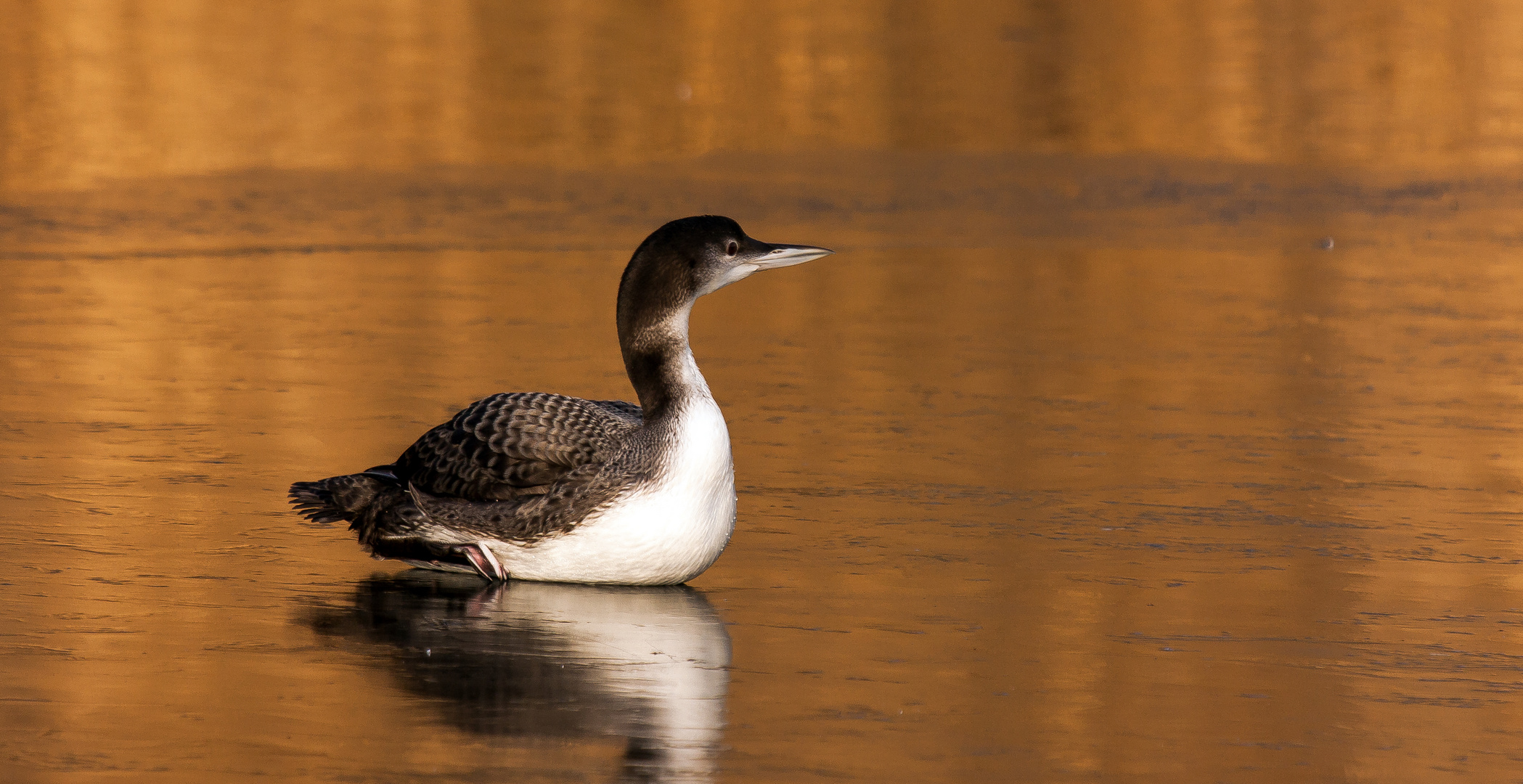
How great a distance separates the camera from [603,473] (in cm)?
670

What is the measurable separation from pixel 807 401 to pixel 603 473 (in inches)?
128

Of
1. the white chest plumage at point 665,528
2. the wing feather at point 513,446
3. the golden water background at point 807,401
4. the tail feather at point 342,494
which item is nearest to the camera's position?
the golden water background at point 807,401

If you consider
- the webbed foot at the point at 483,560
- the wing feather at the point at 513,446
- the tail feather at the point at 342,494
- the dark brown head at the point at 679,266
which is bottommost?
the webbed foot at the point at 483,560

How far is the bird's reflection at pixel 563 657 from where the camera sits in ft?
17.5

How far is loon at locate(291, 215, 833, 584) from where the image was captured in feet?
21.9

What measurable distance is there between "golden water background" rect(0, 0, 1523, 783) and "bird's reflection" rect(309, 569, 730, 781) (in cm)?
2


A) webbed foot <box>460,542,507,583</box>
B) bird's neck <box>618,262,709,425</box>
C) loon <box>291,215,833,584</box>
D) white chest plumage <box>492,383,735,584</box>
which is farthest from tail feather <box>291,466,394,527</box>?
bird's neck <box>618,262,709,425</box>

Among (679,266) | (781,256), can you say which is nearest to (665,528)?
(679,266)

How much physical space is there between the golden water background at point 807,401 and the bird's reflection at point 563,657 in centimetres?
2

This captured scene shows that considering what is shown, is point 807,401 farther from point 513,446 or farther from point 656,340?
point 513,446

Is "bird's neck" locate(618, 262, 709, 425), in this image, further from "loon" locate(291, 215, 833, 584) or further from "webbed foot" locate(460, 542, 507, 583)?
"webbed foot" locate(460, 542, 507, 583)

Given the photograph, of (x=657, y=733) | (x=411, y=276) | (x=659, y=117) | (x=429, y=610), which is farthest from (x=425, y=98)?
(x=657, y=733)

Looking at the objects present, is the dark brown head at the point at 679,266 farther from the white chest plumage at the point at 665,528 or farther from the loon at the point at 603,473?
the white chest plumage at the point at 665,528

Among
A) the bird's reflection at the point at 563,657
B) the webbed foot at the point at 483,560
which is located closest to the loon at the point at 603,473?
the webbed foot at the point at 483,560
